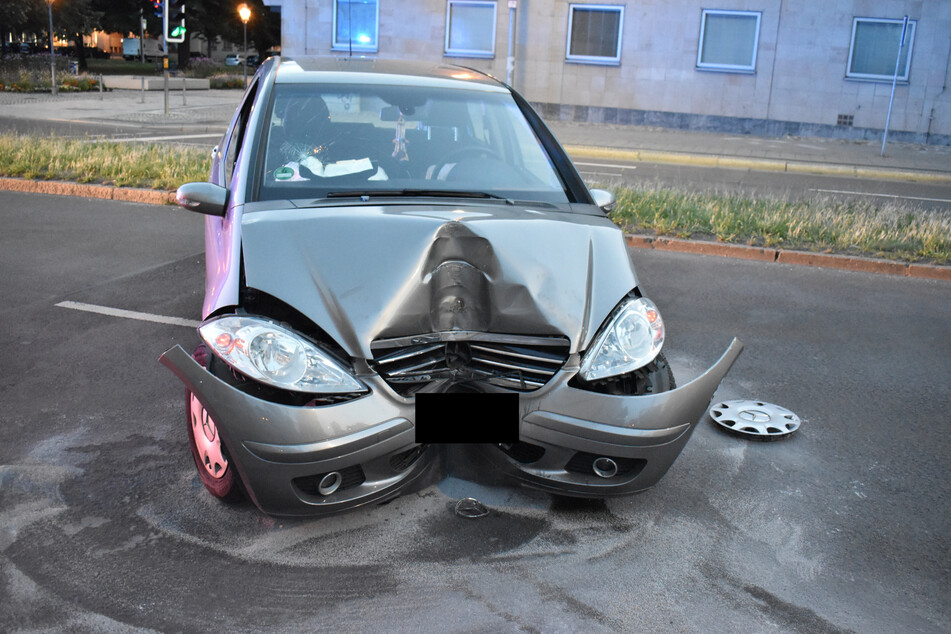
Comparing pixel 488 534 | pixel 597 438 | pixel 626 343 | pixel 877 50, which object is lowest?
pixel 488 534

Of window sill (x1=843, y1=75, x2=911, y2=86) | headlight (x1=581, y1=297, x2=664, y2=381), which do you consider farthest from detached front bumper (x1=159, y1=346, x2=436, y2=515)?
window sill (x1=843, y1=75, x2=911, y2=86)

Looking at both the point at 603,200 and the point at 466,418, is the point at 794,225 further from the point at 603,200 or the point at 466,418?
the point at 466,418

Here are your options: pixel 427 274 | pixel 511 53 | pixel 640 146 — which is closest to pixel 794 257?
pixel 427 274

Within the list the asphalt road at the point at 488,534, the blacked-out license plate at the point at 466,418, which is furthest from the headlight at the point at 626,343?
the asphalt road at the point at 488,534

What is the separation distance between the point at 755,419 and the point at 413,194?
2075 millimetres

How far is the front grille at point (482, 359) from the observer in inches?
115

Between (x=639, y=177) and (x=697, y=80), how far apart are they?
35.4 feet

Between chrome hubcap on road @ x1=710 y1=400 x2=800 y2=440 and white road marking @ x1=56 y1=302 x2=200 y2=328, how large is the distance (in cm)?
325

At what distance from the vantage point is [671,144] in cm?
1966

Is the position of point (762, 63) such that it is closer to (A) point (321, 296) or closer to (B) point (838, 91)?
(B) point (838, 91)

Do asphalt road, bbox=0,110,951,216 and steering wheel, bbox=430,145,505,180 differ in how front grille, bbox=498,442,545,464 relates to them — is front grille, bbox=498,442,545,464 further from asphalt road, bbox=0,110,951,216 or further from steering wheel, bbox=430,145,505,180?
asphalt road, bbox=0,110,951,216

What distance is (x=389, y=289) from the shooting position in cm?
294

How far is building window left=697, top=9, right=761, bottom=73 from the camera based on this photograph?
75.7ft

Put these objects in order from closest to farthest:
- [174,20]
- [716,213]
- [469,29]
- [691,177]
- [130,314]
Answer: [130,314] → [716,213] → [691,177] → [174,20] → [469,29]
